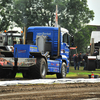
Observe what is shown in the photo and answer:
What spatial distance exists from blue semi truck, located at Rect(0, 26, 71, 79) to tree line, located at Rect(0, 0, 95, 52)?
109ft

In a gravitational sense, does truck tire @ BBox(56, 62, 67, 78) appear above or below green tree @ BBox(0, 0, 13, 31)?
below

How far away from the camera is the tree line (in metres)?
54.7

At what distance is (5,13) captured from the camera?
54219 mm

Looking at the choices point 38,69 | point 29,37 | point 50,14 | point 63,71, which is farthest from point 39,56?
point 50,14

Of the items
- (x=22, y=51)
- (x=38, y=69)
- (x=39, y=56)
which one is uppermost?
(x=22, y=51)

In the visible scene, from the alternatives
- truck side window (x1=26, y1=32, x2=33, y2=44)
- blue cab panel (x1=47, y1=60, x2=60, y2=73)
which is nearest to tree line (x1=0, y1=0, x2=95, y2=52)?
truck side window (x1=26, y1=32, x2=33, y2=44)

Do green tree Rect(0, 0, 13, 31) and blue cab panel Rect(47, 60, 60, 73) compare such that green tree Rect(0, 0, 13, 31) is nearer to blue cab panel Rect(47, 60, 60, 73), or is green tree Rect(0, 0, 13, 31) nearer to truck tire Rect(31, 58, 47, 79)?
blue cab panel Rect(47, 60, 60, 73)

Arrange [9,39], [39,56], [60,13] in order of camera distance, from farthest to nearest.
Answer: [60,13], [9,39], [39,56]

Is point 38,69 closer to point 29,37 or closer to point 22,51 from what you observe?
point 22,51

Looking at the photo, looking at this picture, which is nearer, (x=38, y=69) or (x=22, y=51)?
(x=38, y=69)

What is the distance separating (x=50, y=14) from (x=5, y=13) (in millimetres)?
7756

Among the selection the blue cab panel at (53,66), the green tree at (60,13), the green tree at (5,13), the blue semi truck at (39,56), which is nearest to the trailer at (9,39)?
the blue semi truck at (39,56)

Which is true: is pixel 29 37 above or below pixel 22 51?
above

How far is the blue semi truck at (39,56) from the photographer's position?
15977 mm
